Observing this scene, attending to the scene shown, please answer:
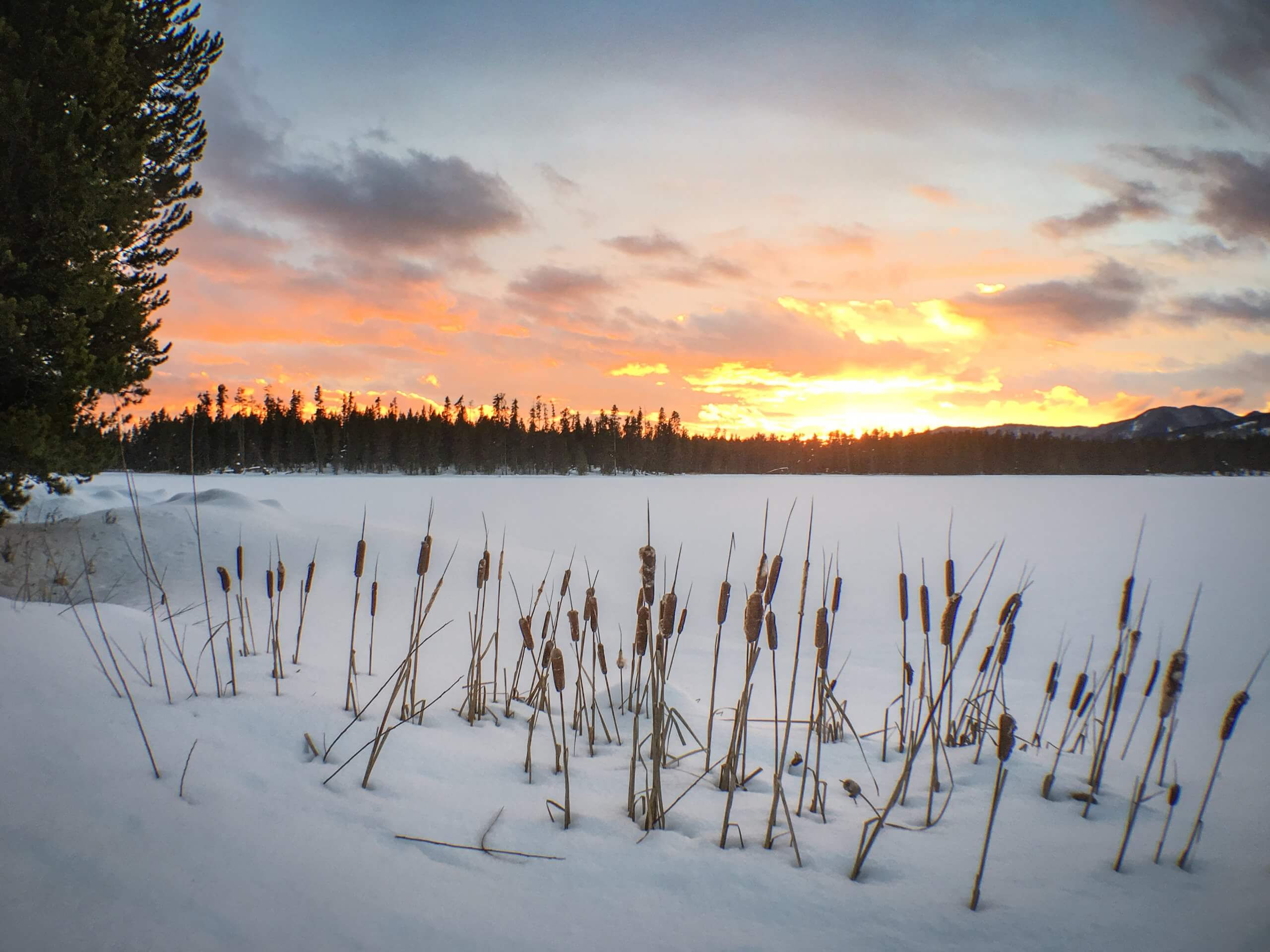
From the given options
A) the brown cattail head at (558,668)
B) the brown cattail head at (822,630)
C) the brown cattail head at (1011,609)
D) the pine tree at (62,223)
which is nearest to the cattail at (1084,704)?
the brown cattail head at (1011,609)

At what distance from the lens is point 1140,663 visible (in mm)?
6391

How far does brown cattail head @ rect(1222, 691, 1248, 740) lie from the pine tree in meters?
9.79

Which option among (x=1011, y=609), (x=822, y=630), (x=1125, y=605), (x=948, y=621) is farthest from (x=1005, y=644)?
(x=822, y=630)

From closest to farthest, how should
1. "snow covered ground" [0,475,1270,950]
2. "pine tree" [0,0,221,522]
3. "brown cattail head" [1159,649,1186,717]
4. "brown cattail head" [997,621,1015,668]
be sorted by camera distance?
"snow covered ground" [0,475,1270,950]
"brown cattail head" [1159,649,1186,717]
"brown cattail head" [997,621,1015,668]
"pine tree" [0,0,221,522]

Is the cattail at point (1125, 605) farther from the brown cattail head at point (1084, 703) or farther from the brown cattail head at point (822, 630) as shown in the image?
the brown cattail head at point (822, 630)

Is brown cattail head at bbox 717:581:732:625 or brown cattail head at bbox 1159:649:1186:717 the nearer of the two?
brown cattail head at bbox 1159:649:1186:717

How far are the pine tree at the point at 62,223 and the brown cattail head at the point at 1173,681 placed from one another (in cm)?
966

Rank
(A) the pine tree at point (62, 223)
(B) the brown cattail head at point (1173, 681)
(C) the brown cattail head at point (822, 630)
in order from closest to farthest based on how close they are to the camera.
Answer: (B) the brown cattail head at point (1173, 681)
(C) the brown cattail head at point (822, 630)
(A) the pine tree at point (62, 223)

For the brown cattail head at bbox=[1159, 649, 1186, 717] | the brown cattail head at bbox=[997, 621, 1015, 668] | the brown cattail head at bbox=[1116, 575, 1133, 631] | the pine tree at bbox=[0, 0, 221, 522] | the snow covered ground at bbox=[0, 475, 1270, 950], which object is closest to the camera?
the snow covered ground at bbox=[0, 475, 1270, 950]

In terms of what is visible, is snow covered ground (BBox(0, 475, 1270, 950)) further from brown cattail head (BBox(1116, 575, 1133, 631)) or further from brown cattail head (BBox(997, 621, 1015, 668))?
brown cattail head (BBox(1116, 575, 1133, 631))

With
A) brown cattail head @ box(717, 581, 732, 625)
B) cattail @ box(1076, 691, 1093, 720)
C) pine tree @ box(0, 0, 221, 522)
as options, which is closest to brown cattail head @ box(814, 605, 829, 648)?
brown cattail head @ box(717, 581, 732, 625)

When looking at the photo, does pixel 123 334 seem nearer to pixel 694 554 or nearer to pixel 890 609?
pixel 694 554

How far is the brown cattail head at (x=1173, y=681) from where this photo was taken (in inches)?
73.7

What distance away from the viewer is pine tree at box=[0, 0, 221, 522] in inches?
264
